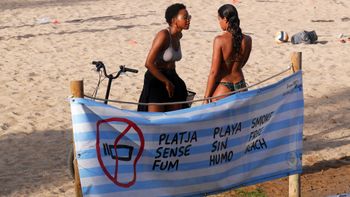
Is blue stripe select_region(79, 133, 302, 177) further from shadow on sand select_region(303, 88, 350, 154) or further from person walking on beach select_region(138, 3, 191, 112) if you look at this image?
shadow on sand select_region(303, 88, 350, 154)

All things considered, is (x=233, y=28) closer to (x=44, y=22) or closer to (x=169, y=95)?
(x=169, y=95)

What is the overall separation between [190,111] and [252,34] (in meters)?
11.1

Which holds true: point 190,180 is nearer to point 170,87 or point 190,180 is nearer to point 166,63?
point 170,87

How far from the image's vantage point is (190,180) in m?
6.53

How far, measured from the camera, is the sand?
968 cm

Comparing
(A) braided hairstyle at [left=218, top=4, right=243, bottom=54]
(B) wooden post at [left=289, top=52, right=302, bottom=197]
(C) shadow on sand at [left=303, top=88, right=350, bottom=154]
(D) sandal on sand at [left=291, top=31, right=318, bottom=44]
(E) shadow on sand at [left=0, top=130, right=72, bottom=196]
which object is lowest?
(D) sandal on sand at [left=291, top=31, right=318, bottom=44]

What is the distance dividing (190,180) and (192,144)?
0.28m

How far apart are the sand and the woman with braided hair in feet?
3.99

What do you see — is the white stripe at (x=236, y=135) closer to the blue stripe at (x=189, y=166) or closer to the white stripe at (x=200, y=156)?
the white stripe at (x=200, y=156)

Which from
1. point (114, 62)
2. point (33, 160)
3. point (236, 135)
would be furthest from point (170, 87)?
point (114, 62)

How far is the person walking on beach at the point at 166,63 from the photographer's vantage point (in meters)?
7.86

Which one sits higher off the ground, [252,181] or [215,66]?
[215,66]

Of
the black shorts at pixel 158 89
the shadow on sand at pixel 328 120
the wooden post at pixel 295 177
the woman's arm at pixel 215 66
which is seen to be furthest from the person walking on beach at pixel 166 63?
the shadow on sand at pixel 328 120

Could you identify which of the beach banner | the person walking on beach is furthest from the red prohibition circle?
the person walking on beach
